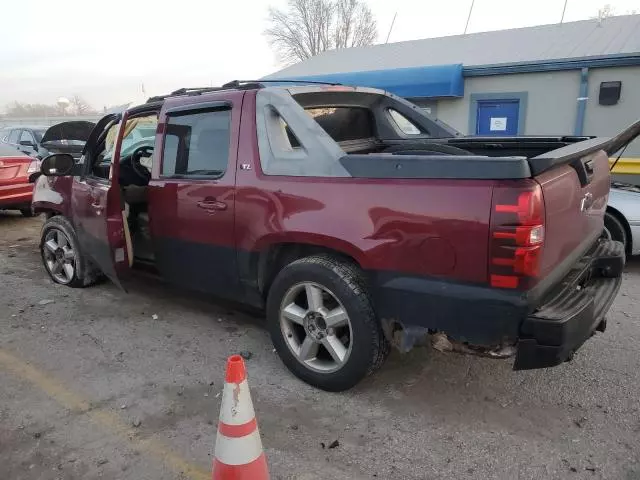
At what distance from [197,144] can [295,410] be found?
203 cm

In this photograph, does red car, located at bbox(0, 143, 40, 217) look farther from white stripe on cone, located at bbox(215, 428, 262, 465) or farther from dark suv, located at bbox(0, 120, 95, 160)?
white stripe on cone, located at bbox(215, 428, 262, 465)

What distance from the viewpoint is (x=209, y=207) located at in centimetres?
361

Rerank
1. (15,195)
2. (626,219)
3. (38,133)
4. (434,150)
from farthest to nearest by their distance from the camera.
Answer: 1. (38,133)
2. (15,195)
3. (626,219)
4. (434,150)

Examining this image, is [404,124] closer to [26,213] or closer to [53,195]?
[53,195]

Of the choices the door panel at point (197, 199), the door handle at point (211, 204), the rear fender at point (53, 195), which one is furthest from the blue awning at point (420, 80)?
the door handle at point (211, 204)

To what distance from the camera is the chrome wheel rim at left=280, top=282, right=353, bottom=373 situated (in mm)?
3061

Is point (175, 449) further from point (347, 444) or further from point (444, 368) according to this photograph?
point (444, 368)

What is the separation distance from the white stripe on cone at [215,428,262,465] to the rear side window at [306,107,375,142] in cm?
237

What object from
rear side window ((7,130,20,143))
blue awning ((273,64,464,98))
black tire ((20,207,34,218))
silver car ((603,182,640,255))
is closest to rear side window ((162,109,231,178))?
silver car ((603,182,640,255))

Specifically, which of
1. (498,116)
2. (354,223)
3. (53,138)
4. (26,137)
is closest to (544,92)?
(498,116)

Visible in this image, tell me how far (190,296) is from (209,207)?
1570 millimetres

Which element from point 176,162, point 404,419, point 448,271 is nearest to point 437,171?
point 448,271

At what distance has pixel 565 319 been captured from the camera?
2.45m

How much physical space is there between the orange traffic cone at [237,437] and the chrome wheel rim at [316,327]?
982mm
